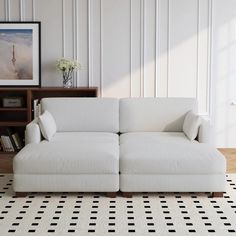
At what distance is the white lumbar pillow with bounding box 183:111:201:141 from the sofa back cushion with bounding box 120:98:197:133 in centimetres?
24

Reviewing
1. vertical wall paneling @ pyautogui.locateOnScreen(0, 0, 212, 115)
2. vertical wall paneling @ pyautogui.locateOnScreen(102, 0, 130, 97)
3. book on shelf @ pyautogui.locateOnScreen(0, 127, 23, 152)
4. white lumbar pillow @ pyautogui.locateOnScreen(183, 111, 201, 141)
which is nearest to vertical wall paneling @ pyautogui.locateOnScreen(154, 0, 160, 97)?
vertical wall paneling @ pyautogui.locateOnScreen(0, 0, 212, 115)

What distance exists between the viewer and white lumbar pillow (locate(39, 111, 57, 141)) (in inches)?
195

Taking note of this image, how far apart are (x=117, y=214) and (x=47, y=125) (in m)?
1.35

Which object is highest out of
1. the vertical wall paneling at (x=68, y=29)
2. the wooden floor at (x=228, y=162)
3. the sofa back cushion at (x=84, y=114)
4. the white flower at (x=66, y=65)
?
the vertical wall paneling at (x=68, y=29)

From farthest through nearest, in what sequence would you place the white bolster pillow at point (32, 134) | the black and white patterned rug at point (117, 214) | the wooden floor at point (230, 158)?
the wooden floor at point (230, 158) < the white bolster pillow at point (32, 134) < the black and white patterned rug at point (117, 214)

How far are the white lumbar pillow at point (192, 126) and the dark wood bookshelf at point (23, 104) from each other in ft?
4.23

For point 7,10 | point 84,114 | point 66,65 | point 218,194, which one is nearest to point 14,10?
point 7,10

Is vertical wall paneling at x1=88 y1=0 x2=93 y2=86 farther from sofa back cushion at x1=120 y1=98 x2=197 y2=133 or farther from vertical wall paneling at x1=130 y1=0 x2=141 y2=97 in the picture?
sofa back cushion at x1=120 y1=98 x2=197 y2=133

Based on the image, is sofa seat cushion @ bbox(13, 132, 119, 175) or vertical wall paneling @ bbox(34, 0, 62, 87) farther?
vertical wall paneling @ bbox(34, 0, 62, 87)

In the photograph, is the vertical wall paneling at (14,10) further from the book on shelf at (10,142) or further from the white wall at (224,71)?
the white wall at (224,71)

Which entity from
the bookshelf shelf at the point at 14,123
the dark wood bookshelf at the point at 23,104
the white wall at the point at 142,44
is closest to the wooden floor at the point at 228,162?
the dark wood bookshelf at the point at 23,104

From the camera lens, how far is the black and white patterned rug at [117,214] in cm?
376

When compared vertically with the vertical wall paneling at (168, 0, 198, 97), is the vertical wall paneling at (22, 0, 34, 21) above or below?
above

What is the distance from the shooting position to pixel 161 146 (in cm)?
472
